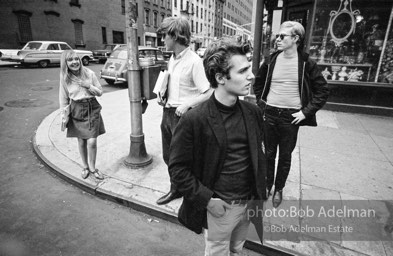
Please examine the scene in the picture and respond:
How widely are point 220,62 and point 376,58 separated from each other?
762cm

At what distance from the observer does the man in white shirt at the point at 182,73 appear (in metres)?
2.60

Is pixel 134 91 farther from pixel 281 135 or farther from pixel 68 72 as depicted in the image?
pixel 281 135

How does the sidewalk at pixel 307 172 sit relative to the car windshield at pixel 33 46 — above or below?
below

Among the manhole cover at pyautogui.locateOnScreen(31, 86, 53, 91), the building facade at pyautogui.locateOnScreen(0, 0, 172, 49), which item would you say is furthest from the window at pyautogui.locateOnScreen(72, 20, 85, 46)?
the manhole cover at pyautogui.locateOnScreen(31, 86, 53, 91)

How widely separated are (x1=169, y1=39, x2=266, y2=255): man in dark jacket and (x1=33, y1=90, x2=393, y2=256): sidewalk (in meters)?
1.11

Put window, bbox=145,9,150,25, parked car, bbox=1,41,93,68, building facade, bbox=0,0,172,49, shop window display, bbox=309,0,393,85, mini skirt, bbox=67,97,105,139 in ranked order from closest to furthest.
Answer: mini skirt, bbox=67,97,105,139, shop window display, bbox=309,0,393,85, parked car, bbox=1,41,93,68, building facade, bbox=0,0,172,49, window, bbox=145,9,150,25

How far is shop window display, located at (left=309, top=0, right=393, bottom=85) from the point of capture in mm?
6824

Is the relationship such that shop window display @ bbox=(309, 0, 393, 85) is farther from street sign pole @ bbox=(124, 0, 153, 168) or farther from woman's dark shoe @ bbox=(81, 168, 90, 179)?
woman's dark shoe @ bbox=(81, 168, 90, 179)

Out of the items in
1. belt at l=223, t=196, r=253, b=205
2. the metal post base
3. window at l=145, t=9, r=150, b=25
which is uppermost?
window at l=145, t=9, r=150, b=25

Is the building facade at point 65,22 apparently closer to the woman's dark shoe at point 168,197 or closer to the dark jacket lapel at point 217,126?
the woman's dark shoe at point 168,197

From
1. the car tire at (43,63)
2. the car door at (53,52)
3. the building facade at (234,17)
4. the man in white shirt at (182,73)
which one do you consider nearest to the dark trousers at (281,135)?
the man in white shirt at (182,73)

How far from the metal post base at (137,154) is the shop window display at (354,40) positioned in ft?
20.8

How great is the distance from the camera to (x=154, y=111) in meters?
7.43

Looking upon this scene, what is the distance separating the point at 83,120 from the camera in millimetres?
3443
